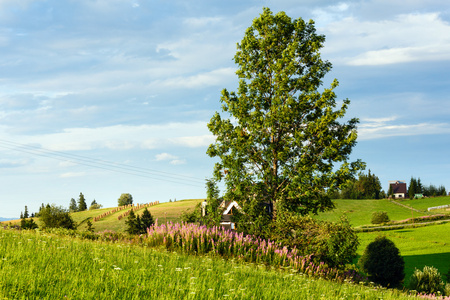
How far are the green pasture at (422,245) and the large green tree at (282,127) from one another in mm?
17864

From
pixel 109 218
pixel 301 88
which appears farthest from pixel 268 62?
pixel 109 218

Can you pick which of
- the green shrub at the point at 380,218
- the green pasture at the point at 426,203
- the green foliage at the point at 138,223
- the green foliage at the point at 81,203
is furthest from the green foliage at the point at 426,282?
the green foliage at the point at 81,203

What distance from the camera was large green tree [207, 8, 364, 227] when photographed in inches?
864

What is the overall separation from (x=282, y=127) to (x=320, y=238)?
29.1 ft

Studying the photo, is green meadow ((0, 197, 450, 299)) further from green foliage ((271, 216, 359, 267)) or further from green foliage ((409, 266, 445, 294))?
green foliage ((409, 266, 445, 294))

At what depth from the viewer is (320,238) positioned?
15094 millimetres

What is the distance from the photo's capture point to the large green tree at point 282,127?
72.0 ft

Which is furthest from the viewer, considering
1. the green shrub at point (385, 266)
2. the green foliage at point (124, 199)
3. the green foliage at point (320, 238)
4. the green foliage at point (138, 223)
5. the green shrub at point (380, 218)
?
the green foliage at point (124, 199)

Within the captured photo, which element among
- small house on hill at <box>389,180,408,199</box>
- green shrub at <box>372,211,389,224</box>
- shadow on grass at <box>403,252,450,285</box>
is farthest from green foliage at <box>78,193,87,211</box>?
small house on hill at <box>389,180,408,199</box>

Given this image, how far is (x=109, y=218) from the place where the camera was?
272 feet

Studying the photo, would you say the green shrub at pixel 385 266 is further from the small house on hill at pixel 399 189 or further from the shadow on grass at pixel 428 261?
the small house on hill at pixel 399 189

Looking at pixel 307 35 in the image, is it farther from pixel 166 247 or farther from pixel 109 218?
pixel 109 218

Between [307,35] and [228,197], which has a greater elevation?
[307,35]

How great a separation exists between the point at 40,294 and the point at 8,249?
12.7 feet
